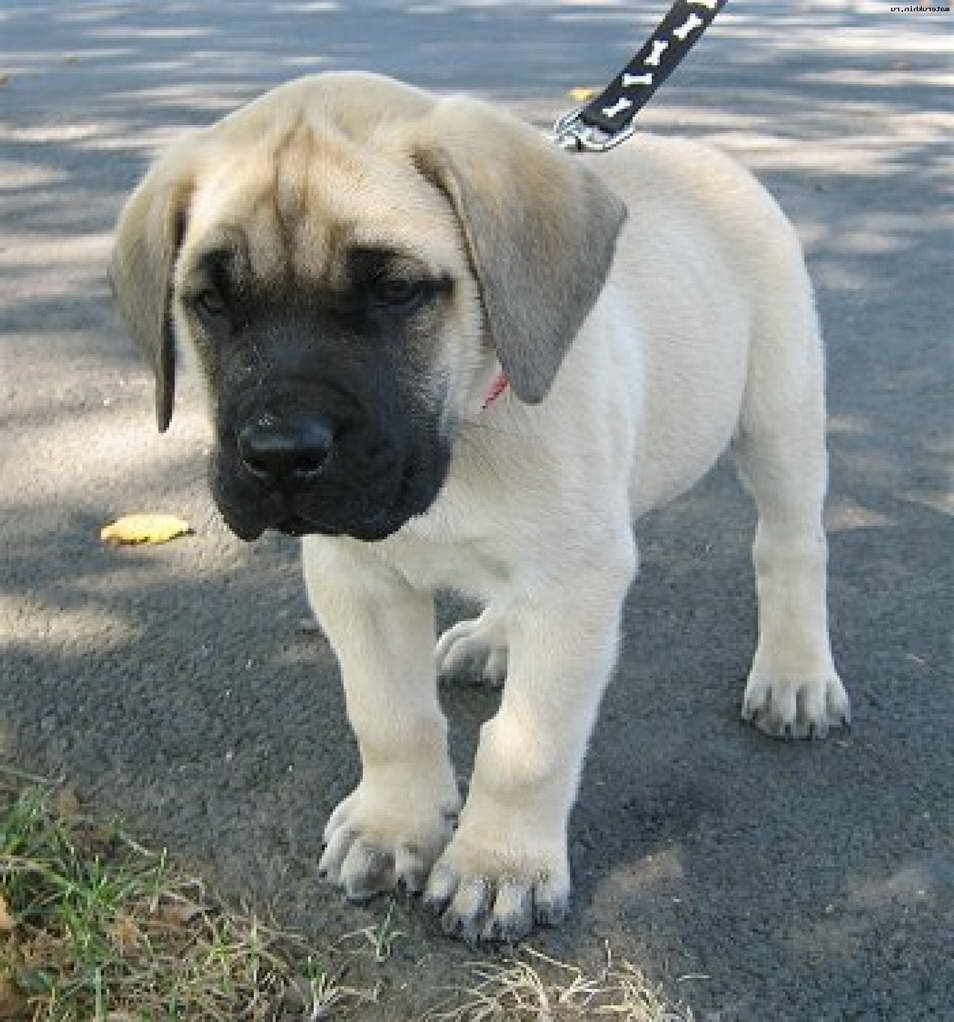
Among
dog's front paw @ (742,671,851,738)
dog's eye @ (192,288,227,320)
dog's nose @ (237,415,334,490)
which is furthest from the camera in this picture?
dog's front paw @ (742,671,851,738)

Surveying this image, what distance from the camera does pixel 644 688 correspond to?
3713 mm

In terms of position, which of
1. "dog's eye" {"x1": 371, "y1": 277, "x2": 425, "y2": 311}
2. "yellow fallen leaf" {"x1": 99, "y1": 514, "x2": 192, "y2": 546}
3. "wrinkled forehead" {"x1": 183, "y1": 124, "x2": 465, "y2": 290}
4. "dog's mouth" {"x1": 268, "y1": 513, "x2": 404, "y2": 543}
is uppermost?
"wrinkled forehead" {"x1": 183, "y1": 124, "x2": 465, "y2": 290}

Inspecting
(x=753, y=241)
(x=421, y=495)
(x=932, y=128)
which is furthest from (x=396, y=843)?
(x=932, y=128)

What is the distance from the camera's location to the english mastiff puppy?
241cm

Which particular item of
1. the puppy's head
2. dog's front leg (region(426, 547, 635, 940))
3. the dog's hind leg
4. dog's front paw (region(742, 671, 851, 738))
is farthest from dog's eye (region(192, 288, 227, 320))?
dog's front paw (region(742, 671, 851, 738))

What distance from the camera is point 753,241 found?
360 cm

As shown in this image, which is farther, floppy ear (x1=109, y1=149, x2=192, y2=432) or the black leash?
the black leash

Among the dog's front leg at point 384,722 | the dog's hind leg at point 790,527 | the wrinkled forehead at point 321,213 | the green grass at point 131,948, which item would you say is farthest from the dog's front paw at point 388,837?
the wrinkled forehead at point 321,213

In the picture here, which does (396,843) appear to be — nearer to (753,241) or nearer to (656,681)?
(656,681)

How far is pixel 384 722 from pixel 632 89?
1.72m

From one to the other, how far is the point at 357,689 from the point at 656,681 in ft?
3.26

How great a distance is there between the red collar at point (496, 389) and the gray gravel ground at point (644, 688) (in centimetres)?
104

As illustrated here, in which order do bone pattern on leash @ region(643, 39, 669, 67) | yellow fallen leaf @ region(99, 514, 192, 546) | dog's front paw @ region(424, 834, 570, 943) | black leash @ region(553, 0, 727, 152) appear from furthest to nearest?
yellow fallen leaf @ region(99, 514, 192, 546), bone pattern on leash @ region(643, 39, 669, 67), black leash @ region(553, 0, 727, 152), dog's front paw @ region(424, 834, 570, 943)

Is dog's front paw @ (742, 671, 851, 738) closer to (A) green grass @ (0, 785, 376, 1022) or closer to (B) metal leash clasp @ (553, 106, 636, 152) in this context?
(A) green grass @ (0, 785, 376, 1022)
